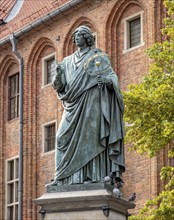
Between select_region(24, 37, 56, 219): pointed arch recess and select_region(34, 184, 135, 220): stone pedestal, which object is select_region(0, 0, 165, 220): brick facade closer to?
select_region(24, 37, 56, 219): pointed arch recess

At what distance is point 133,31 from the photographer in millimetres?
32312

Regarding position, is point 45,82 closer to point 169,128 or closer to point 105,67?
point 169,128

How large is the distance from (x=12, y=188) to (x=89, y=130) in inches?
968

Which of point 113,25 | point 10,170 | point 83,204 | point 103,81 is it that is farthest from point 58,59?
point 83,204

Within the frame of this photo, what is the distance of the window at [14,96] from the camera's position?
37.8 m

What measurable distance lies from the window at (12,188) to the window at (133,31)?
7201 mm

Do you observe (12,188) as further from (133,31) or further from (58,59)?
(133,31)

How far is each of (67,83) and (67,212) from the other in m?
1.78

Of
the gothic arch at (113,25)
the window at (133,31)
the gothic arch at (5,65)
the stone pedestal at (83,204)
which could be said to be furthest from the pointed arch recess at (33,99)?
the stone pedestal at (83,204)

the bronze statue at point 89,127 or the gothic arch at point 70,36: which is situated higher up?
the gothic arch at point 70,36

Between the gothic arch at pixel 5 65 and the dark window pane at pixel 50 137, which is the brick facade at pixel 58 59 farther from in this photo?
the dark window pane at pixel 50 137

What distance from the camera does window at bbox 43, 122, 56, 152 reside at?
35.3 m

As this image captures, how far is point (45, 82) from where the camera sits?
3634 centimetres

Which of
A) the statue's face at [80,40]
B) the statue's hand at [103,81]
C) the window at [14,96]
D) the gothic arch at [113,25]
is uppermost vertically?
the gothic arch at [113,25]
